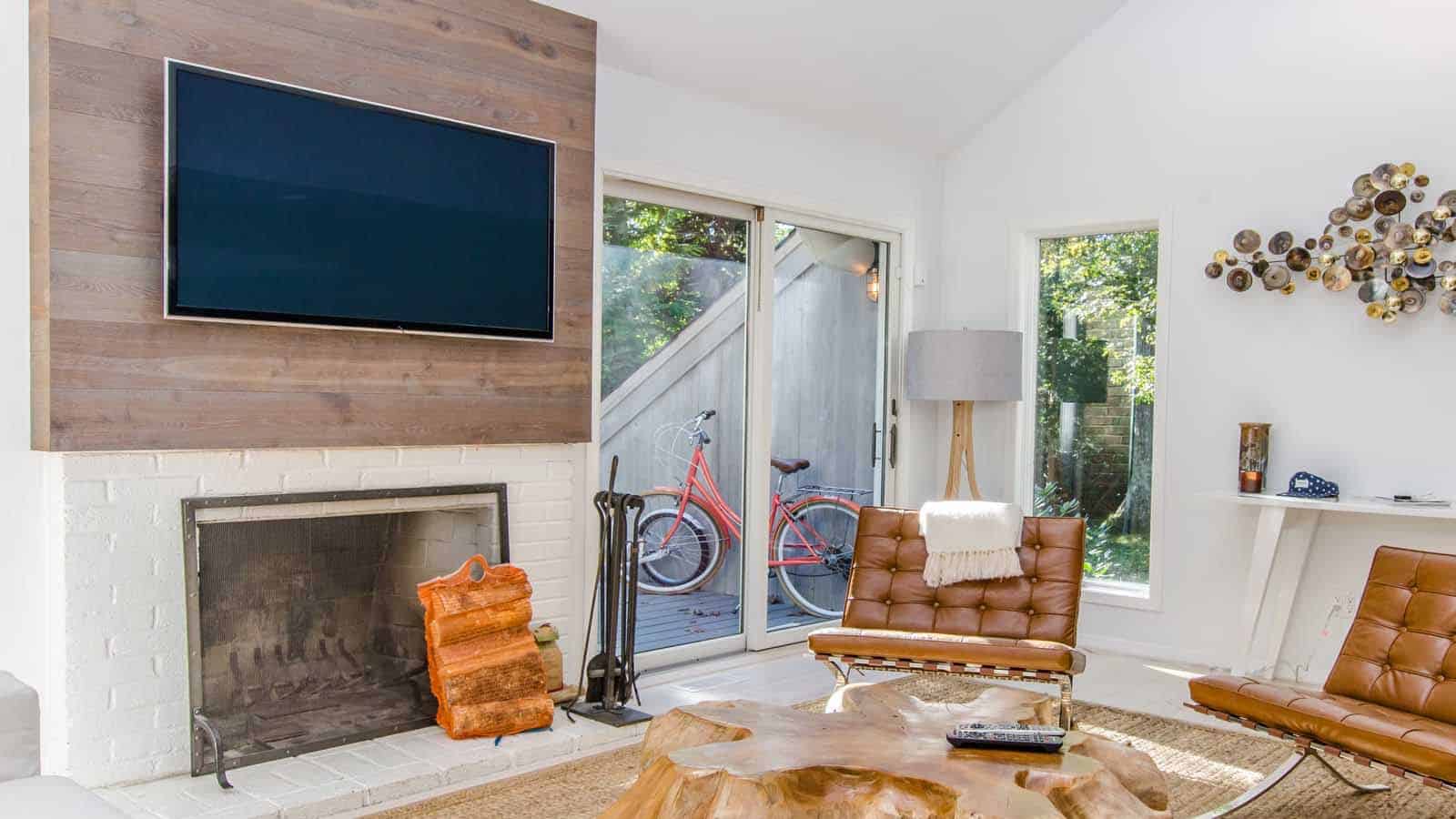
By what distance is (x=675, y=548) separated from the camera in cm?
504

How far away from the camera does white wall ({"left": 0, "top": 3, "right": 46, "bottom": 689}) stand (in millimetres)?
3088

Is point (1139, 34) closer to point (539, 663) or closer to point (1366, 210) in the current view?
point (1366, 210)

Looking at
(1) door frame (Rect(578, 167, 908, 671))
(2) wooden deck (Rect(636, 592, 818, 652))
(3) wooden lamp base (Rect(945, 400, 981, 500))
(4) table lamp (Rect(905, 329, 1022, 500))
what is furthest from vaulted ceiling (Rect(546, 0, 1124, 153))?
(2) wooden deck (Rect(636, 592, 818, 652))

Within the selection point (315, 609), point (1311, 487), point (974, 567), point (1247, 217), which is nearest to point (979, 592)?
point (974, 567)

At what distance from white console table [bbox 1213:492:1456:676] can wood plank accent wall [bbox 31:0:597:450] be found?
2746 mm

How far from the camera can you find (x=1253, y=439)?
16.4 ft

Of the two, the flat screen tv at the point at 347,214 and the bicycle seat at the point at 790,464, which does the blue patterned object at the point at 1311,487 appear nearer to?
the bicycle seat at the point at 790,464

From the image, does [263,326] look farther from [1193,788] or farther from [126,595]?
[1193,788]

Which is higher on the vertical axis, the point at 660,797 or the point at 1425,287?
the point at 1425,287

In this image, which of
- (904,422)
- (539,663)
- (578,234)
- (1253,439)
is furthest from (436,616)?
(1253,439)

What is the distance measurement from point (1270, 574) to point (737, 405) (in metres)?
2.31

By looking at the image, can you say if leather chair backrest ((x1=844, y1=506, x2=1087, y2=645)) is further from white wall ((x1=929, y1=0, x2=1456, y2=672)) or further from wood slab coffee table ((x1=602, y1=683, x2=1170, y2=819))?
white wall ((x1=929, y1=0, x2=1456, y2=672))

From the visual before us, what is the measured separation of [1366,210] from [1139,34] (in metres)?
1.35

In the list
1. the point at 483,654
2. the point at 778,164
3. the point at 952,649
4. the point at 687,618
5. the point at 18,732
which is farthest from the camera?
the point at 778,164
